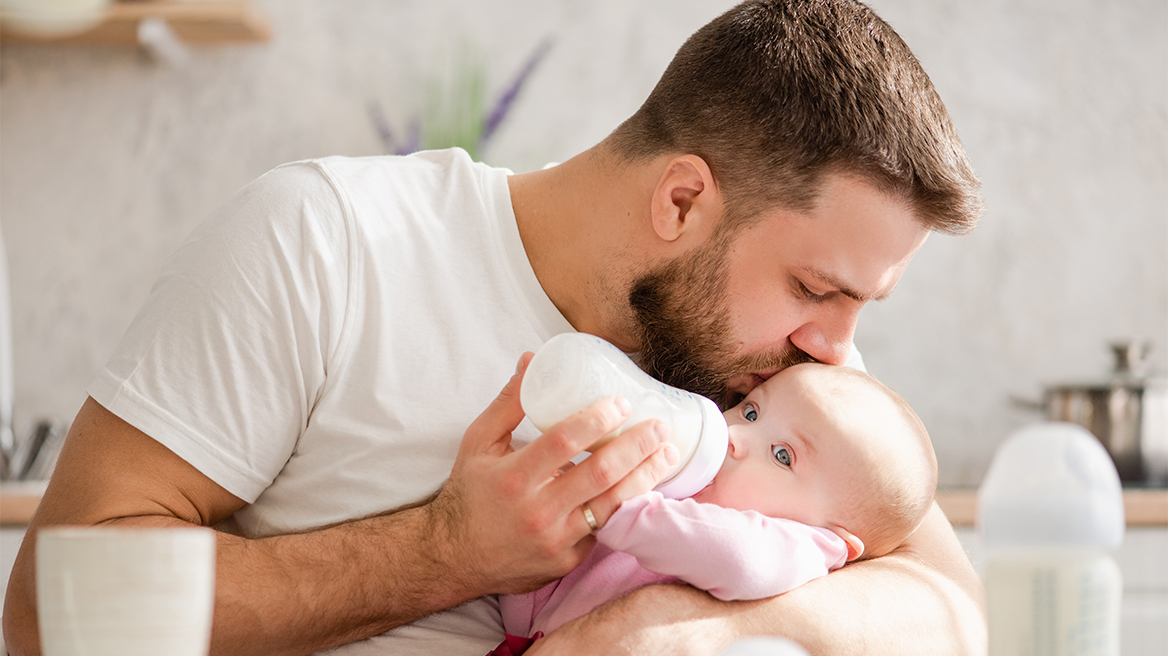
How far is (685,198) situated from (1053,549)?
727 millimetres

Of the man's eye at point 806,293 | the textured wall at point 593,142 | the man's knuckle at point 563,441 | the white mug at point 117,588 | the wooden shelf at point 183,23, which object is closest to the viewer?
the white mug at point 117,588

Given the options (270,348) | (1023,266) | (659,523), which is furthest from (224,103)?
(1023,266)

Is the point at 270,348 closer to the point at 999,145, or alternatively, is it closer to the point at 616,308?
the point at 616,308

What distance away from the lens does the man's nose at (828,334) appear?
122 cm

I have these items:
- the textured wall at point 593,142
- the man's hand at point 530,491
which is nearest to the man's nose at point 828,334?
the man's hand at point 530,491

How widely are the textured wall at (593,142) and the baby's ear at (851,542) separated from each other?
58.5 inches

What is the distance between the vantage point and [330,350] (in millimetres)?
1104

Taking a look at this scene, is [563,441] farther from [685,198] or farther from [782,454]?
[685,198]

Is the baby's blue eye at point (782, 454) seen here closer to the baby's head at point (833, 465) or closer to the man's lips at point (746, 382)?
the baby's head at point (833, 465)

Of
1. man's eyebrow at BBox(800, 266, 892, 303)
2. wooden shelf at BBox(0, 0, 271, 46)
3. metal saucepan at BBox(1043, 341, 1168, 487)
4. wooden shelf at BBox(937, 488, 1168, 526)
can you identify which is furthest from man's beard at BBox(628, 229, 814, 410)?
wooden shelf at BBox(0, 0, 271, 46)

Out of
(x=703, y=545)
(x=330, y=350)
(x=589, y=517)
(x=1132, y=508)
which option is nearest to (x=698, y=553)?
(x=703, y=545)

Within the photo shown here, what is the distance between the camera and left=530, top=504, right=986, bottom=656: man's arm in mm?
903

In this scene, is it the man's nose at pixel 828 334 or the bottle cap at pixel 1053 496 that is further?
the man's nose at pixel 828 334

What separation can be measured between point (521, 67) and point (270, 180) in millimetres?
1435
